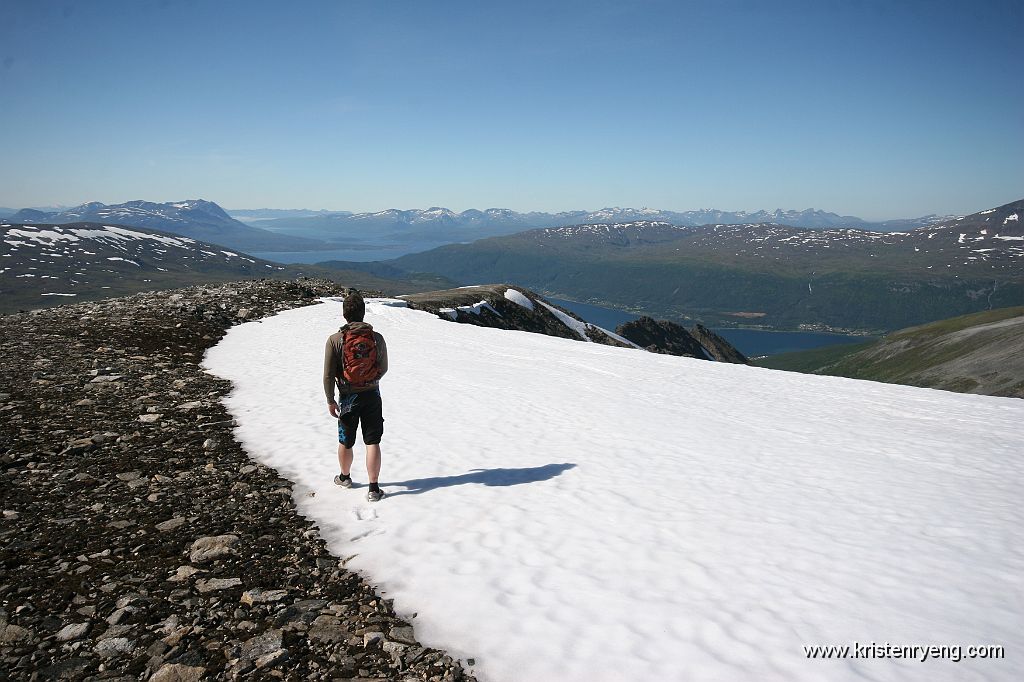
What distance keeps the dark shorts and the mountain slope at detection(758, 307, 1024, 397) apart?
350 ft

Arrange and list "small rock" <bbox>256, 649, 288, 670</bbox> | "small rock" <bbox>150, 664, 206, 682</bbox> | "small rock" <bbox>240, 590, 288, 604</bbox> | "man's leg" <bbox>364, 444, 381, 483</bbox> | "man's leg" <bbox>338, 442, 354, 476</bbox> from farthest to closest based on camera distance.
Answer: "man's leg" <bbox>338, 442, 354, 476</bbox> < "man's leg" <bbox>364, 444, 381, 483</bbox> < "small rock" <bbox>240, 590, 288, 604</bbox> < "small rock" <bbox>256, 649, 288, 670</bbox> < "small rock" <bbox>150, 664, 206, 682</bbox>

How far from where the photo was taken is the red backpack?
28.5 feet

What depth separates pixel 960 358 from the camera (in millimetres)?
141500

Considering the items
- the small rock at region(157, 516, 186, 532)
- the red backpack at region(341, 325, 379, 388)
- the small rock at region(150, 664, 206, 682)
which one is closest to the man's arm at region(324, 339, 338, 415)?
the red backpack at region(341, 325, 379, 388)

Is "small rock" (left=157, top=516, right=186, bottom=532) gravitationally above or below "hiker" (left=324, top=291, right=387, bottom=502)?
below

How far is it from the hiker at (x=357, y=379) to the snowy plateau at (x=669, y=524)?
98cm

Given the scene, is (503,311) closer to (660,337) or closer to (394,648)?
(660,337)

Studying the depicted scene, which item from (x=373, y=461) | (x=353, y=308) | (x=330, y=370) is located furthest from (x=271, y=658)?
(x=353, y=308)

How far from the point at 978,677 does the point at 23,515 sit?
11838 millimetres

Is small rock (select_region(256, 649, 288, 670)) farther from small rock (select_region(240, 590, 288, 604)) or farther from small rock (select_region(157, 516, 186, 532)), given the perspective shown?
small rock (select_region(157, 516, 186, 532))

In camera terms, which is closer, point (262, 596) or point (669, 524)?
point (262, 596)

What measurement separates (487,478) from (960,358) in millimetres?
179359

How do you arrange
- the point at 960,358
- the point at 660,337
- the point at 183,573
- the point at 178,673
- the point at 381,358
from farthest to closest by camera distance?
the point at 960,358 < the point at 660,337 < the point at 381,358 < the point at 183,573 < the point at 178,673

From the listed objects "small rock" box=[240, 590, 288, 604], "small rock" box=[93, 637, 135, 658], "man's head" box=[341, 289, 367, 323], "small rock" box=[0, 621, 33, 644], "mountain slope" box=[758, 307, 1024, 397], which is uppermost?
"man's head" box=[341, 289, 367, 323]
